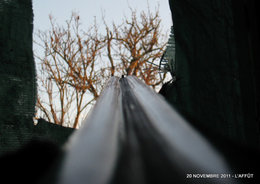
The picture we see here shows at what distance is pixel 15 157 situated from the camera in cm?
36

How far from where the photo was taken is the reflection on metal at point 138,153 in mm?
325

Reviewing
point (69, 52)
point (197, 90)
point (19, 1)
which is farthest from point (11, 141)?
point (69, 52)

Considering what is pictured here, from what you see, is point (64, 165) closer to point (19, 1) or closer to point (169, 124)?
point (169, 124)

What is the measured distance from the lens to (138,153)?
39 cm

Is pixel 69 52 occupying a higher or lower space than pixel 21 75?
higher

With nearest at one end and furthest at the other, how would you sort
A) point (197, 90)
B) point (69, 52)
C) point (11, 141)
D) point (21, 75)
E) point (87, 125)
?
point (87, 125) → point (197, 90) → point (11, 141) → point (21, 75) → point (69, 52)

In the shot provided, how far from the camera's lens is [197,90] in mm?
2469

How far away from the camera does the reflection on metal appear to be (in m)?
0.32

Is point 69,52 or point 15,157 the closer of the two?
point 15,157

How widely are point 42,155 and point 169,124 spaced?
26cm

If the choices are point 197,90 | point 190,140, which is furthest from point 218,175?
point 197,90

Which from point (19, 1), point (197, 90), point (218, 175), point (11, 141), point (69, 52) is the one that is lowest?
point (11, 141)

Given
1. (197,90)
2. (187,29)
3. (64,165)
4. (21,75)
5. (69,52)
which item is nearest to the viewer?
(64,165)

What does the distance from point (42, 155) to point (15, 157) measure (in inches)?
1.6
